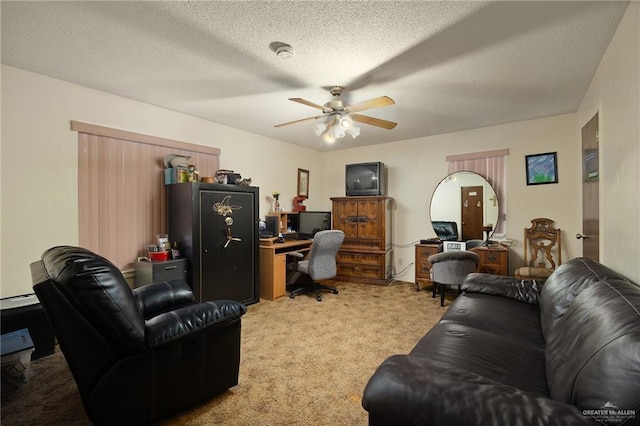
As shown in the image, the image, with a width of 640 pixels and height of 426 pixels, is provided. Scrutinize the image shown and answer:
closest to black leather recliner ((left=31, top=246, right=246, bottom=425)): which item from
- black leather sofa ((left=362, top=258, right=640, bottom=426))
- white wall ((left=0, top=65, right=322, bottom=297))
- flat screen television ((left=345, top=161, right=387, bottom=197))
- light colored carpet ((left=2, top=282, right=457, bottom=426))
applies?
light colored carpet ((left=2, top=282, right=457, bottom=426))

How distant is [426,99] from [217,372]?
10.2 feet

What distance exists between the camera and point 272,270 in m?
3.96

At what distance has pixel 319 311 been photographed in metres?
3.50

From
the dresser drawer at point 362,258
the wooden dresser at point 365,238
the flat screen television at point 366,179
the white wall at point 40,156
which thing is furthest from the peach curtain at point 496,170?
the white wall at point 40,156

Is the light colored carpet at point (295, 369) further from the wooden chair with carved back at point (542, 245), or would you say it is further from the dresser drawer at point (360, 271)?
the wooden chair with carved back at point (542, 245)

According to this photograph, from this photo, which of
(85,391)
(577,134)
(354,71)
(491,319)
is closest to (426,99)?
(354,71)

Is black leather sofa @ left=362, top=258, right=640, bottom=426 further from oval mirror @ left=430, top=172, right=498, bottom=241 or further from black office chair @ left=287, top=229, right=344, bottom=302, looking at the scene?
oval mirror @ left=430, top=172, right=498, bottom=241

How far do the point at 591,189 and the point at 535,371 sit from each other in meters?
2.23

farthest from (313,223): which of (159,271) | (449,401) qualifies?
(449,401)

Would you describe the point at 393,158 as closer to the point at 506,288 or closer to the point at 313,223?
the point at 313,223

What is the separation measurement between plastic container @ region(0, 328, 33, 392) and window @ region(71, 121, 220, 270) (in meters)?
1.03

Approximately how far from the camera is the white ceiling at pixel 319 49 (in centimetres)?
175

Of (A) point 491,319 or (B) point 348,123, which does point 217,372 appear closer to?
(A) point 491,319

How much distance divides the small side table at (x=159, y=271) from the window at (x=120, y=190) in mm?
177
